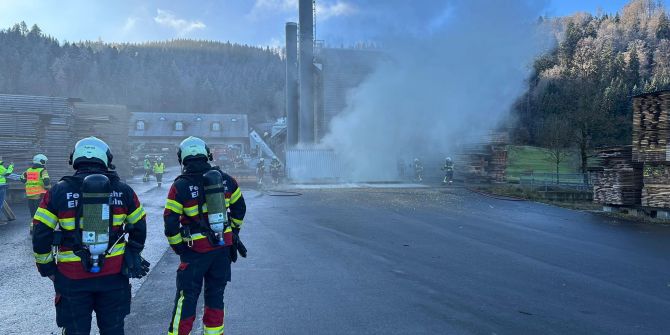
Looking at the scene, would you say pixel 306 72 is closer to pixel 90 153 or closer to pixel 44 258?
pixel 90 153

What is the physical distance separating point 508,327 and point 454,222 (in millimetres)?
6695

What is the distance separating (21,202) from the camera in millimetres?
13070

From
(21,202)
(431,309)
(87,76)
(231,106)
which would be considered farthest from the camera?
(231,106)

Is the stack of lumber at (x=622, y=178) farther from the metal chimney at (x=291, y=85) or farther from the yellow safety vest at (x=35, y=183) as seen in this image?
the metal chimney at (x=291, y=85)

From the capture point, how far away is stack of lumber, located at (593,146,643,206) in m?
12.5

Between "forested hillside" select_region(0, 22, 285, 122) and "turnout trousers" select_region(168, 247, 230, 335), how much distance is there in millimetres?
76995

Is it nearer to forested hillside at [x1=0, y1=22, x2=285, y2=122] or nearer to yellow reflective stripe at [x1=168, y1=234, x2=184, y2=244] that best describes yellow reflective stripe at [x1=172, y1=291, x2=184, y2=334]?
yellow reflective stripe at [x1=168, y1=234, x2=184, y2=244]

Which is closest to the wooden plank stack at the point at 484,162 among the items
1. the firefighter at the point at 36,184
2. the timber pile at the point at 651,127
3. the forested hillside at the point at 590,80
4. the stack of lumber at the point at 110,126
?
the forested hillside at the point at 590,80

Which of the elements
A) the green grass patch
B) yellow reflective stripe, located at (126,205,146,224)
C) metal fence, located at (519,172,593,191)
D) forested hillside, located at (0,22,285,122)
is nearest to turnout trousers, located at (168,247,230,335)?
yellow reflective stripe, located at (126,205,146,224)

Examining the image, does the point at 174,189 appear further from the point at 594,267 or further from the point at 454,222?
the point at 454,222

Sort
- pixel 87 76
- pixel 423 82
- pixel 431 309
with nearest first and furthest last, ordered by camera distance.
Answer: pixel 431 309 < pixel 423 82 < pixel 87 76

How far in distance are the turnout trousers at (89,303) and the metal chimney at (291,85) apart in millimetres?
29631

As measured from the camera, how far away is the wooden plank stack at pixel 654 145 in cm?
1144

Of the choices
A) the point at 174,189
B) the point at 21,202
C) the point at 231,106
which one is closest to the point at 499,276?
the point at 174,189
